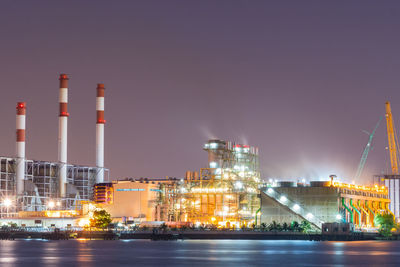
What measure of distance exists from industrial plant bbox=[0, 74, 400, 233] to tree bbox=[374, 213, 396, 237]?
3.15 m

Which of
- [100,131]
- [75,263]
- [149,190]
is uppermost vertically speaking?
[100,131]

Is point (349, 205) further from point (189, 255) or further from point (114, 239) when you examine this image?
point (189, 255)

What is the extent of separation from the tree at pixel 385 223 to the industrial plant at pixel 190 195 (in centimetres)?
315

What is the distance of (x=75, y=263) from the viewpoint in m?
74.2

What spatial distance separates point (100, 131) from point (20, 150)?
1915 centimetres

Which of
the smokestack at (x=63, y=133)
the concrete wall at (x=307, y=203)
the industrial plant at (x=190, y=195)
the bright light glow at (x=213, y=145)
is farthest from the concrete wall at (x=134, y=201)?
the concrete wall at (x=307, y=203)

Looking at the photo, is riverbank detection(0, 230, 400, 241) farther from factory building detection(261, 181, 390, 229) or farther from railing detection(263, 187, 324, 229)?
factory building detection(261, 181, 390, 229)

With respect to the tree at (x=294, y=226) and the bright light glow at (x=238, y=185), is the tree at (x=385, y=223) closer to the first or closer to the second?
the tree at (x=294, y=226)

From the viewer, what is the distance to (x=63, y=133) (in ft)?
522

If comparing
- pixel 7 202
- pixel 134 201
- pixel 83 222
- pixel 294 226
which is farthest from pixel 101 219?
pixel 294 226

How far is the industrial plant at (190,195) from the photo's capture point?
127938 mm

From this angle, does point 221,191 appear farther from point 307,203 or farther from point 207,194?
Answer: point 307,203

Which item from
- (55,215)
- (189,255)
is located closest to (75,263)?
(189,255)

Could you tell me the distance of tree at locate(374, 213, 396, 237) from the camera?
430 feet
